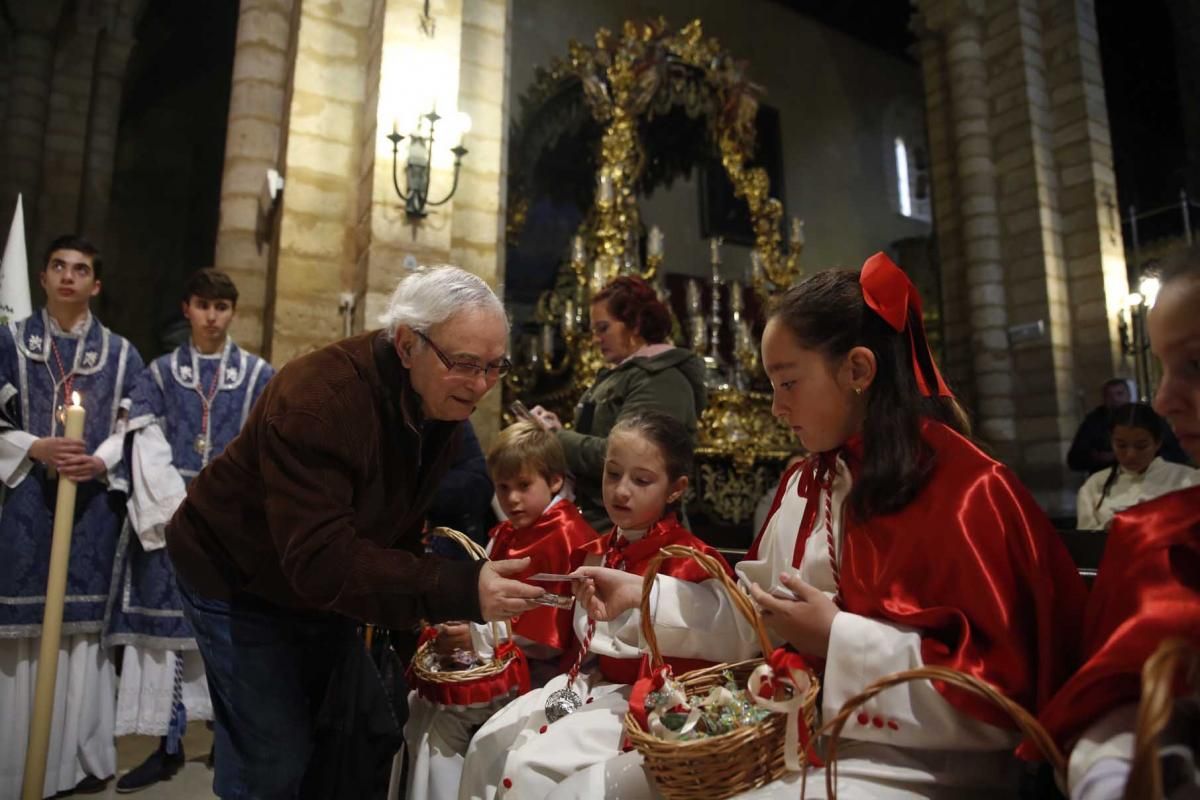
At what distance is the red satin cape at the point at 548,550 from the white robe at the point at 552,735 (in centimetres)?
18

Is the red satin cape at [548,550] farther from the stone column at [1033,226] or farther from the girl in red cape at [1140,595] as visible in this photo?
the stone column at [1033,226]

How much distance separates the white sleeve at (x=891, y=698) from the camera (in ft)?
4.40

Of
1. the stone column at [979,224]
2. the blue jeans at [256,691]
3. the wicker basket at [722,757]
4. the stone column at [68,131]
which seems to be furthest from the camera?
the stone column at [979,224]

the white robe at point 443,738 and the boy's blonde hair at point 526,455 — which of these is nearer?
the white robe at point 443,738

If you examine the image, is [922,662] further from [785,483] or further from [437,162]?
[437,162]

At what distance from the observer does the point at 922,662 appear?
1382 mm

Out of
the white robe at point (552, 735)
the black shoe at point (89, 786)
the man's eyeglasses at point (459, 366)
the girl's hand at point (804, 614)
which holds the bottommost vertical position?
the black shoe at point (89, 786)

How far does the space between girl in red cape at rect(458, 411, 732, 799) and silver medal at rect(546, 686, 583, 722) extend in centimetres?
1

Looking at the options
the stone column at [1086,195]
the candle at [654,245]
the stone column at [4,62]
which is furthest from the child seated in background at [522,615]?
the stone column at [4,62]

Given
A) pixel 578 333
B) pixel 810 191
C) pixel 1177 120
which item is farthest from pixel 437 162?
pixel 1177 120

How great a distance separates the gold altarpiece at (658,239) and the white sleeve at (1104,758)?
534 cm

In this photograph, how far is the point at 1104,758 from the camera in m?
1.10

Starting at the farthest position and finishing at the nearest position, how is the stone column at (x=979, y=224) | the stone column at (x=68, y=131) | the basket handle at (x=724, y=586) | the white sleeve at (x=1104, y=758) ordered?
the stone column at (x=979, y=224)
the stone column at (x=68, y=131)
the basket handle at (x=724, y=586)
the white sleeve at (x=1104, y=758)

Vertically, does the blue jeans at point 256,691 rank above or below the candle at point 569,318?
below
